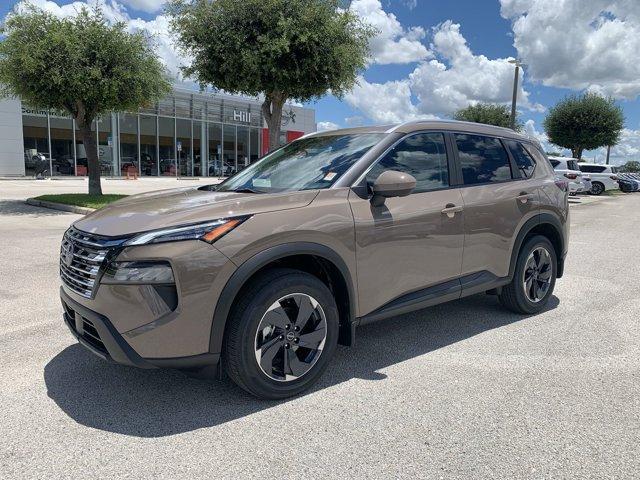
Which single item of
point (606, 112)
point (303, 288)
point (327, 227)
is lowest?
point (303, 288)

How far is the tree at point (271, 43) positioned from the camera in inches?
540

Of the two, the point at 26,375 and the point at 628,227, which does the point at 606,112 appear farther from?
the point at 26,375

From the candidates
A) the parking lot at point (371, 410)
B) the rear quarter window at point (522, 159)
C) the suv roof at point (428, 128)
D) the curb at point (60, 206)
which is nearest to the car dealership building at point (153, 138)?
the curb at point (60, 206)

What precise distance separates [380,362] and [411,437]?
3.50 feet

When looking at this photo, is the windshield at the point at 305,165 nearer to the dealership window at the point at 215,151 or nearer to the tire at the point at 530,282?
the tire at the point at 530,282

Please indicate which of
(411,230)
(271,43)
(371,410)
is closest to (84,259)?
(371,410)

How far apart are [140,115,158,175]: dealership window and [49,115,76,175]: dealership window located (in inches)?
167

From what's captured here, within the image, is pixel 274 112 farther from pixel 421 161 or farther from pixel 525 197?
pixel 421 161

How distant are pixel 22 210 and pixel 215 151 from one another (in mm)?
24377

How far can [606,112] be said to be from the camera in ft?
127

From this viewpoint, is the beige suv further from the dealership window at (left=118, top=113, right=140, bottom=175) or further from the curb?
the dealership window at (left=118, top=113, right=140, bottom=175)

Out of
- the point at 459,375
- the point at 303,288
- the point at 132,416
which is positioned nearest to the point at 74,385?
the point at 132,416

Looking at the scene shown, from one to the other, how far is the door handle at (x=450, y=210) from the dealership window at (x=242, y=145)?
1404 inches

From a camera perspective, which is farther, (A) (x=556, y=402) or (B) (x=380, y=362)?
(B) (x=380, y=362)
